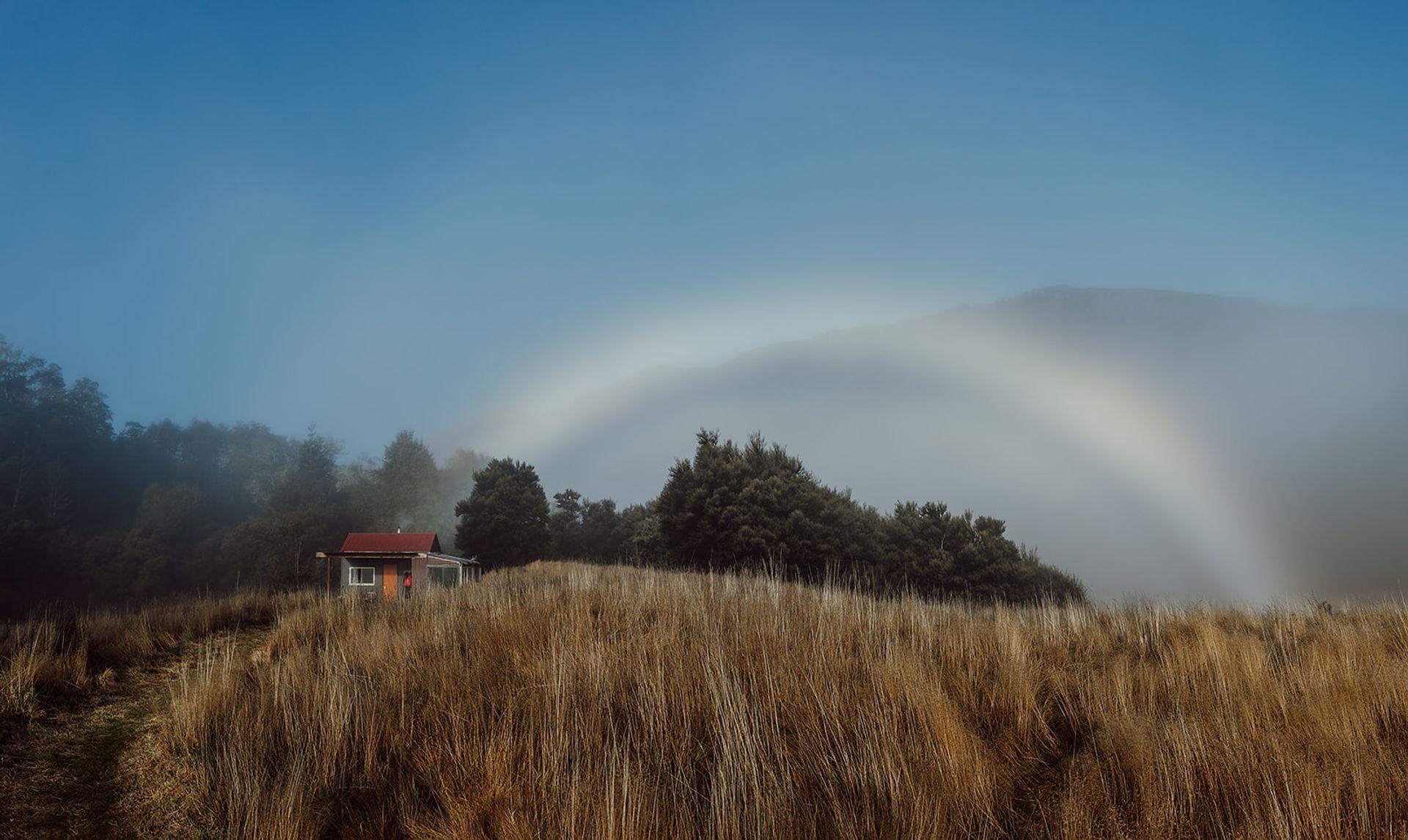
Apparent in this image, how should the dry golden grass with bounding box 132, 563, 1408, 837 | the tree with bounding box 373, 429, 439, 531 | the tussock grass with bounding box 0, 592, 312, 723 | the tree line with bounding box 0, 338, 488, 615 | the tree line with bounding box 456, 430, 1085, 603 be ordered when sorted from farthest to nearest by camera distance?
the tree with bounding box 373, 429, 439, 531
the tree line with bounding box 0, 338, 488, 615
the tree line with bounding box 456, 430, 1085, 603
the tussock grass with bounding box 0, 592, 312, 723
the dry golden grass with bounding box 132, 563, 1408, 837

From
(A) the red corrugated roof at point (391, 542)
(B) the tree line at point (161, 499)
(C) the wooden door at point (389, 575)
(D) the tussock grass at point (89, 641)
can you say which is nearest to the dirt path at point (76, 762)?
(D) the tussock grass at point (89, 641)

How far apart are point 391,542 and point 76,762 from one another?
29798 mm

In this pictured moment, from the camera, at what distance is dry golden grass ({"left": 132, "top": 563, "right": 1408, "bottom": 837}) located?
2.75 metres

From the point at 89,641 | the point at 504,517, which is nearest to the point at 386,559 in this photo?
the point at 504,517

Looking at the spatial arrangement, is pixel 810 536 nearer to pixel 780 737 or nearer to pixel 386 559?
pixel 386 559

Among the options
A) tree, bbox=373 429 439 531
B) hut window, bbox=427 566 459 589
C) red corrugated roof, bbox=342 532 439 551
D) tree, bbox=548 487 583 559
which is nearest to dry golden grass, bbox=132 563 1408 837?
red corrugated roof, bbox=342 532 439 551

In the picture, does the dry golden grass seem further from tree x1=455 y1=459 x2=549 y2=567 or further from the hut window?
tree x1=455 y1=459 x2=549 y2=567

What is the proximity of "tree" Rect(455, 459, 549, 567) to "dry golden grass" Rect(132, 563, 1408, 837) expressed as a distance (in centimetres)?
4506

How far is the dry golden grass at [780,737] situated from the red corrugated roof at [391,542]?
27.1 meters

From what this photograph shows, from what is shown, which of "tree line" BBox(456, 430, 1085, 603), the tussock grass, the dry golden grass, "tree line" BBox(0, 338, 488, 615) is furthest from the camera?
"tree line" BBox(0, 338, 488, 615)

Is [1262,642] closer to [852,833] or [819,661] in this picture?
[819,661]

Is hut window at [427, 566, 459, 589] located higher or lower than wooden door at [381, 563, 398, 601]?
lower

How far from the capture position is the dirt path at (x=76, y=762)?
3.39 metres

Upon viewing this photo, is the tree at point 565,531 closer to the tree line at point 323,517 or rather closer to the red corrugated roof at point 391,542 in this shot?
the tree line at point 323,517
